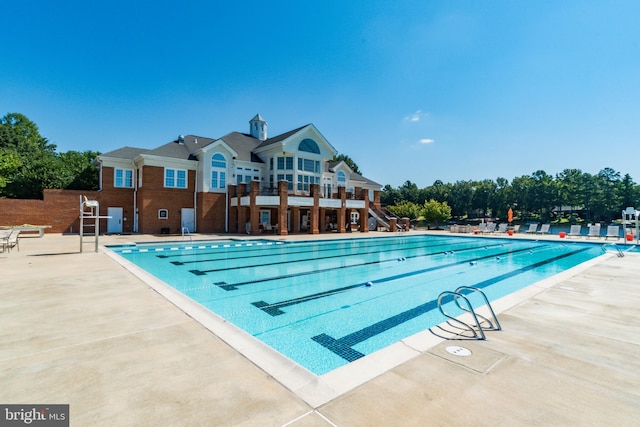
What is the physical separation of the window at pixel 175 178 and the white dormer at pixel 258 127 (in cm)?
1079

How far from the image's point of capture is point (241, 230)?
24.2m

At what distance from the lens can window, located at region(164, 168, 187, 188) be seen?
23234mm

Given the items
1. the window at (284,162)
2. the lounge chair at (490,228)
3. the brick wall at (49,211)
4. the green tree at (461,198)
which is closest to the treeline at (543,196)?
the green tree at (461,198)

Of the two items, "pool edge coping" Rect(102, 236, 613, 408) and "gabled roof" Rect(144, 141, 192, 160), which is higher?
"gabled roof" Rect(144, 141, 192, 160)

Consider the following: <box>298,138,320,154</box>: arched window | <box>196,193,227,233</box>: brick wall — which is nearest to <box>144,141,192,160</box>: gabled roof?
<box>196,193,227,233</box>: brick wall

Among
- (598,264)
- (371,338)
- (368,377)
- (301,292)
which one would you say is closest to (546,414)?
(368,377)

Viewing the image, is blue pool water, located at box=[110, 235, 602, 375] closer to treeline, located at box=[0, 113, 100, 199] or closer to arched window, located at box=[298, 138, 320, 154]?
arched window, located at box=[298, 138, 320, 154]

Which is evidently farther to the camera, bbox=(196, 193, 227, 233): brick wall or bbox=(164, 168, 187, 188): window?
bbox=(196, 193, 227, 233): brick wall

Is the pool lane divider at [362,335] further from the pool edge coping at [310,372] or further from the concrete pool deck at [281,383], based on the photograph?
the concrete pool deck at [281,383]

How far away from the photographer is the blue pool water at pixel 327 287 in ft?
15.6

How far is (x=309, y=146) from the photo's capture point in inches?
1077
